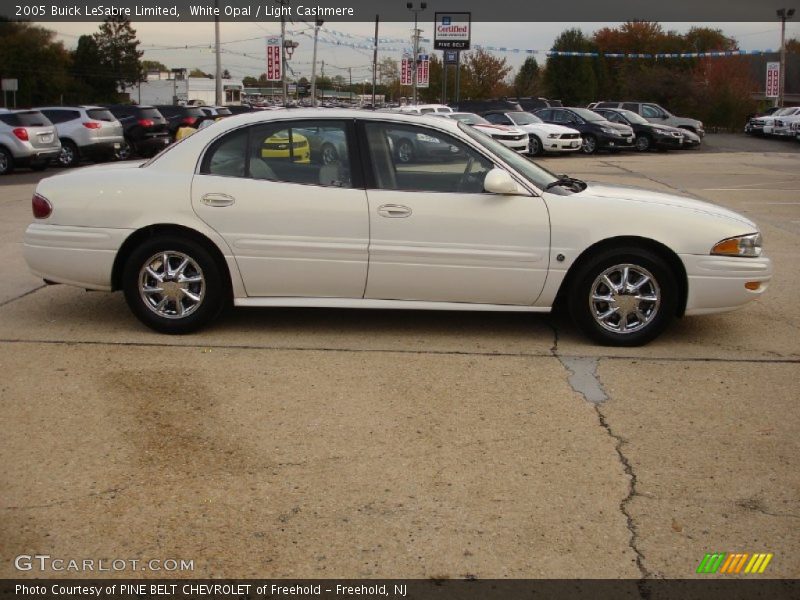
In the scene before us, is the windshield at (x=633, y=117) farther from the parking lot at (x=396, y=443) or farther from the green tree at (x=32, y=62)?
the green tree at (x=32, y=62)

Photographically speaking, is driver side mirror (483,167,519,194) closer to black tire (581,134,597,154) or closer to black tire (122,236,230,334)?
black tire (122,236,230,334)

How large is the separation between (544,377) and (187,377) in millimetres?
2151

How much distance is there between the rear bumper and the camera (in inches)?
253

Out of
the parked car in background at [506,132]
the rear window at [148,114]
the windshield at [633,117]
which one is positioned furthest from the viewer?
the windshield at [633,117]

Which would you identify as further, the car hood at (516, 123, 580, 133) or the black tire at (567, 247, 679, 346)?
the car hood at (516, 123, 580, 133)

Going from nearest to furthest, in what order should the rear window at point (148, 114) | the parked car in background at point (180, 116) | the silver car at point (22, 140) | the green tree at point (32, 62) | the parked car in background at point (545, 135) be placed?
the silver car at point (22, 140) → the rear window at point (148, 114) → the parked car in background at point (545, 135) → the parked car in background at point (180, 116) → the green tree at point (32, 62)

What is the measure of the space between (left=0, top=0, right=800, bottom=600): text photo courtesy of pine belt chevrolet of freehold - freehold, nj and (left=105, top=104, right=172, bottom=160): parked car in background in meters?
18.5

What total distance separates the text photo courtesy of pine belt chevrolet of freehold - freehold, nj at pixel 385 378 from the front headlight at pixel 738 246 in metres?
0.02

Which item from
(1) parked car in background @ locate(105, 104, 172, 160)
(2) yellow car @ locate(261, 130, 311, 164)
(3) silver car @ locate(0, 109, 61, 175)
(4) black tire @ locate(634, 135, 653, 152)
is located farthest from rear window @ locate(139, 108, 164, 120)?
(2) yellow car @ locate(261, 130, 311, 164)

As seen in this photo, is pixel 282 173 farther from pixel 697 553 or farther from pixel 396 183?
pixel 697 553

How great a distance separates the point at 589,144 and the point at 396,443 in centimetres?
2964

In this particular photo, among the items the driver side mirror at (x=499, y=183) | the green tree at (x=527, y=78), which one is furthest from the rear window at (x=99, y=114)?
the green tree at (x=527, y=78)

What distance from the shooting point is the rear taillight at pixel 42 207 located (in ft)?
21.4
